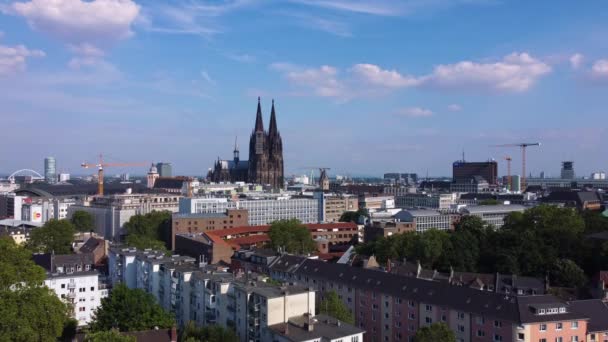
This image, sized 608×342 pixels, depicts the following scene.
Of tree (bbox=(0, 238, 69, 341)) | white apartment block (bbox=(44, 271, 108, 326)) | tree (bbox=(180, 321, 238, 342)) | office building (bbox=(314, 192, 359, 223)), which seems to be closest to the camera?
tree (bbox=(0, 238, 69, 341))

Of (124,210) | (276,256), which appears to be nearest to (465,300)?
(276,256)

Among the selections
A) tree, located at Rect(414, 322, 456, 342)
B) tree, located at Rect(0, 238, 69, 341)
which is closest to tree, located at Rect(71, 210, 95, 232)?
tree, located at Rect(0, 238, 69, 341)

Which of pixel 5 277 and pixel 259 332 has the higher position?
pixel 5 277

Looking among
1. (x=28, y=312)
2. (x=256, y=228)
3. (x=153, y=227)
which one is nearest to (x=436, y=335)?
(x=28, y=312)

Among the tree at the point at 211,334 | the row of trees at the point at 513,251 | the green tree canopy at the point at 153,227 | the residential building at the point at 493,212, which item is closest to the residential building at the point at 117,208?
the green tree canopy at the point at 153,227

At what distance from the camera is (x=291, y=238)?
101 metres

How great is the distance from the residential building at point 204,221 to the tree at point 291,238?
77.1 ft

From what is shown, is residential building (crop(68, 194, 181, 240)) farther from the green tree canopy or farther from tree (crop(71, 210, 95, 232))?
the green tree canopy

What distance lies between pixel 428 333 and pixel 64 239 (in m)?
79.5

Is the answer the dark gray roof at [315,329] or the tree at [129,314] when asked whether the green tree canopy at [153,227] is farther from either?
the dark gray roof at [315,329]

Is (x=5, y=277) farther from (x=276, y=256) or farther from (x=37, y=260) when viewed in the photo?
(x=276, y=256)

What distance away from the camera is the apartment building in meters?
47.7

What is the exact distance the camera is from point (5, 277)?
53.8 metres

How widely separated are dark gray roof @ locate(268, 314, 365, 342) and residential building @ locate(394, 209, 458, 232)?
76.7 m
